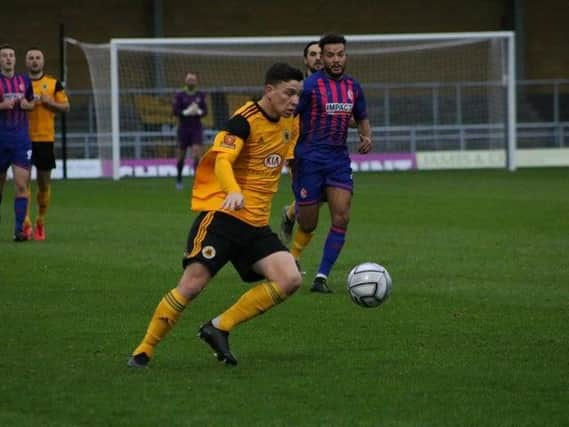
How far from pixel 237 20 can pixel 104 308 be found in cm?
2913

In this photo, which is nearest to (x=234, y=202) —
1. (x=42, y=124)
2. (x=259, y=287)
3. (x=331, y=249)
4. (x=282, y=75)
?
(x=259, y=287)

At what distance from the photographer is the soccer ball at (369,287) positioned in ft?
28.6

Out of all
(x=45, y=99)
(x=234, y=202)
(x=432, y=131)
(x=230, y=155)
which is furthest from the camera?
(x=432, y=131)

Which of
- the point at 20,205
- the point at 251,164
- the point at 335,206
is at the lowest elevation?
the point at 20,205

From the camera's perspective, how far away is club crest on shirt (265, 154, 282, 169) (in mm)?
7848

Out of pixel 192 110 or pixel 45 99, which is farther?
pixel 192 110

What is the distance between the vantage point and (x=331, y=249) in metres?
11.2

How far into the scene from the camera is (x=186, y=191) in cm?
2559

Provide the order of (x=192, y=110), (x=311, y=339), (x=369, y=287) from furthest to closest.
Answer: (x=192, y=110) < (x=369, y=287) < (x=311, y=339)

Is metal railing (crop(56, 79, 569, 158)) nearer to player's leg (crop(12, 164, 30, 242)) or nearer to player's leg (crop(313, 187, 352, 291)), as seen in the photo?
player's leg (crop(12, 164, 30, 242))

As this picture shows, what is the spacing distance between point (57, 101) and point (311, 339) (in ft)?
26.8

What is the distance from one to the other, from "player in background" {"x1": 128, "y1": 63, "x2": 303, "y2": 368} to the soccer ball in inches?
42.2

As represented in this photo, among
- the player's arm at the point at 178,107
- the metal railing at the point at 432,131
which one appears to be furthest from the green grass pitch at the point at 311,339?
the metal railing at the point at 432,131

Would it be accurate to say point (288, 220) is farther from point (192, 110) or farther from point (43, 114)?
point (192, 110)
